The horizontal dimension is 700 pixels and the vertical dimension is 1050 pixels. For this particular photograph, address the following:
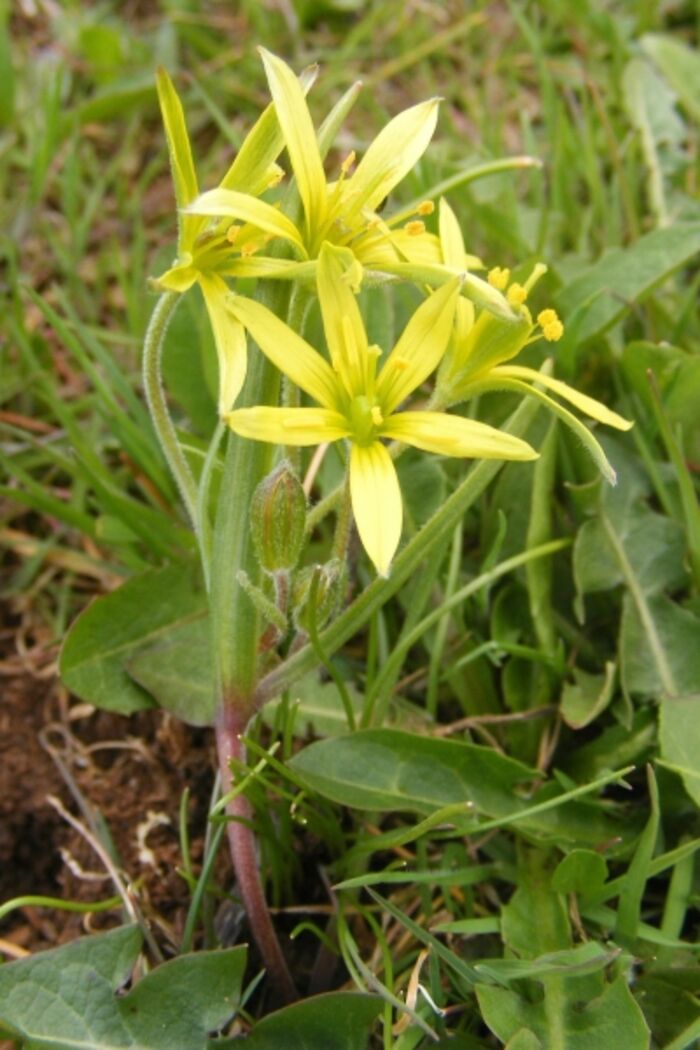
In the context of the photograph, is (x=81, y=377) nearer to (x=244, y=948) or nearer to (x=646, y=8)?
(x=244, y=948)

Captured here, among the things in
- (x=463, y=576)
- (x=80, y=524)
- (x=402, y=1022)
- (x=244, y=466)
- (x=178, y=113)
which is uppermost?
(x=178, y=113)

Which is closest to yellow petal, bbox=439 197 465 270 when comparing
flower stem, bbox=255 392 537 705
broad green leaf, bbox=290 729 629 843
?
flower stem, bbox=255 392 537 705

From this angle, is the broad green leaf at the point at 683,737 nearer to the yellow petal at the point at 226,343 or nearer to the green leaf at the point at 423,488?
the green leaf at the point at 423,488

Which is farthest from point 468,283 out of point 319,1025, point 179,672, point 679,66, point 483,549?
point 679,66

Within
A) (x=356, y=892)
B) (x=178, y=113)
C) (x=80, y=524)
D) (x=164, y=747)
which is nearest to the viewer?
(x=178, y=113)

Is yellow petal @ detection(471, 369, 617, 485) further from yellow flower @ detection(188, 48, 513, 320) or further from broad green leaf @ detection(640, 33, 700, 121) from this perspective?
broad green leaf @ detection(640, 33, 700, 121)

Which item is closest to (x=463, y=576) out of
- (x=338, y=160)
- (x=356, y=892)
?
(x=356, y=892)

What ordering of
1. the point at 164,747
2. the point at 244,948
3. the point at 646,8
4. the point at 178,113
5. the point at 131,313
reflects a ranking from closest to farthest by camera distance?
1. the point at 178,113
2. the point at 244,948
3. the point at 164,747
4. the point at 131,313
5. the point at 646,8

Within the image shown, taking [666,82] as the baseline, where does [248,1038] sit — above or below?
below
